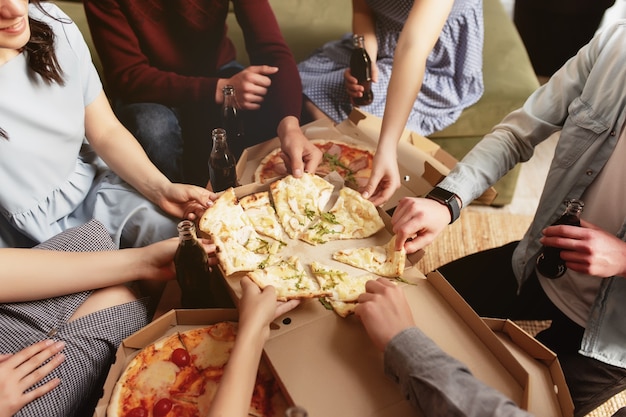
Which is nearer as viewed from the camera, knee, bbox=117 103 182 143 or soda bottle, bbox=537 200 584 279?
soda bottle, bbox=537 200 584 279

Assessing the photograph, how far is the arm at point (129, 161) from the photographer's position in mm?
1463

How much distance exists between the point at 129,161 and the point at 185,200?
0.76 feet

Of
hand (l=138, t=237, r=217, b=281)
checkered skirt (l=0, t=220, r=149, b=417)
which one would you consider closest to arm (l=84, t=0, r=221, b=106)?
hand (l=138, t=237, r=217, b=281)

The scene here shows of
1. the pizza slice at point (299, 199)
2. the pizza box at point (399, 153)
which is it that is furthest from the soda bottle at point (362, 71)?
the pizza slice at point (299, 199)

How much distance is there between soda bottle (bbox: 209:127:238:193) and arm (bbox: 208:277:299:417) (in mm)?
545

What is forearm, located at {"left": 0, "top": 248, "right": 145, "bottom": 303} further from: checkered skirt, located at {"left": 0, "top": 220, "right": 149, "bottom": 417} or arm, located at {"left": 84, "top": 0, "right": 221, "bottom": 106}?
arm, located at {"left": 84, "top": 0, "right": 221, "bottom": 106}

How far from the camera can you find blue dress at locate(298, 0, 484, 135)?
79.1 inches

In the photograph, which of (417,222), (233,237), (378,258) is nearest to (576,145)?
(417,222)

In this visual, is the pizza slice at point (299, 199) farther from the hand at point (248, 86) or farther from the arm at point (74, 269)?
the hand at point (248, 86)

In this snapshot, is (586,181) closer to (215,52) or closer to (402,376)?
(402,376)

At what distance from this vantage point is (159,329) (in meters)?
1.11

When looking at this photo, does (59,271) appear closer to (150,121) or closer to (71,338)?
(71,338)

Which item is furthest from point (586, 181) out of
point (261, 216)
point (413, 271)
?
point (261, 216)

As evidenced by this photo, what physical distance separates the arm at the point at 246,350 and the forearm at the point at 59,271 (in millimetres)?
372
